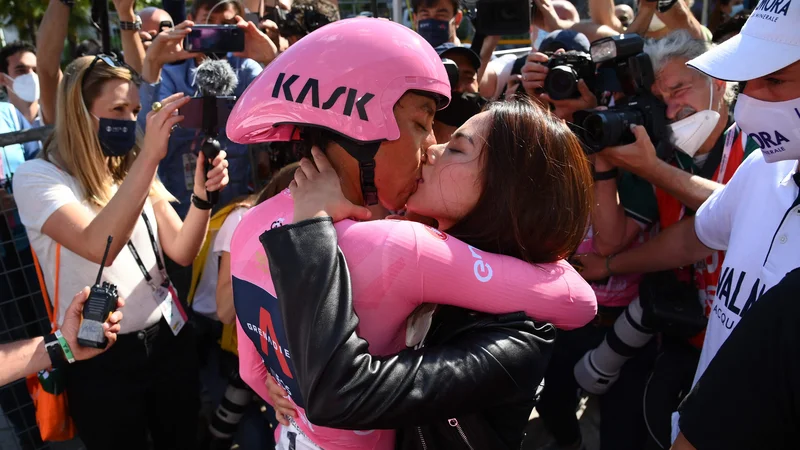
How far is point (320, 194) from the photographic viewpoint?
4.57 ft

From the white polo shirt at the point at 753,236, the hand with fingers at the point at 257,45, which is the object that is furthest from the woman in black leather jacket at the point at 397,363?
the hand with fingers at the point at 257,45

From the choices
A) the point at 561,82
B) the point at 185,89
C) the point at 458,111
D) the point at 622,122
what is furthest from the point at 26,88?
the point at 622,122

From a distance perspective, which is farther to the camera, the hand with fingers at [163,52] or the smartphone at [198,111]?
the hand with fingers at [163,52]

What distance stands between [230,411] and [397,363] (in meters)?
2.30

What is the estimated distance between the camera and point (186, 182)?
3.89m

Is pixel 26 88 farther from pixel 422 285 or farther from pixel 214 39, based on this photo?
pixel 422 285

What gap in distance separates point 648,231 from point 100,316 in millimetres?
2454

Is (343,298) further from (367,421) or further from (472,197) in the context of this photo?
(472,197)

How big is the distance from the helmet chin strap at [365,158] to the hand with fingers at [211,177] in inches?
55.3

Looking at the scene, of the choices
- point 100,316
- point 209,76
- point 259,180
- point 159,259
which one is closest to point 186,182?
point 259,180

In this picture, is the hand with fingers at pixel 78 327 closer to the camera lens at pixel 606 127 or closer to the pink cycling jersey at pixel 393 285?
the pink cycling jersey at pixel 393 285

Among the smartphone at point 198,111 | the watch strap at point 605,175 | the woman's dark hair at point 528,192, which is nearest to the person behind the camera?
the woman's dark hair at point 528,192

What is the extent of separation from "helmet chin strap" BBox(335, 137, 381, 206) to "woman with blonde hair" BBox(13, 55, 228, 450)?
4.55ft

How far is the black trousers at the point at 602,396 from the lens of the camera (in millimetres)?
3090
